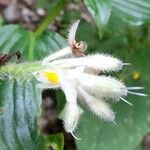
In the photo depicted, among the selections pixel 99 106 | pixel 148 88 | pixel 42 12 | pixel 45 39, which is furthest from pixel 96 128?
pixel 42 12

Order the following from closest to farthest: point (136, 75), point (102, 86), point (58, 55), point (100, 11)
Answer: point (102, 86) < point (58, 55) < point (100, 11) < point (136, 75)

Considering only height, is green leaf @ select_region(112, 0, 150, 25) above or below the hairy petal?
below

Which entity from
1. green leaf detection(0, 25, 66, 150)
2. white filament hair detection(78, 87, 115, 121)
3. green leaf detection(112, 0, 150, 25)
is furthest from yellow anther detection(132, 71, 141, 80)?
white filament hair detection(78, 87, 115, 121)

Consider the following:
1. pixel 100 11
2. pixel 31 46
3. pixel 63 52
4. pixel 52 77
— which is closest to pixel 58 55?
pixel 63 52

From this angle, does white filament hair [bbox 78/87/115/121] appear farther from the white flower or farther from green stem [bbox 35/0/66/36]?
green stem [bbox 35/0/66/36]

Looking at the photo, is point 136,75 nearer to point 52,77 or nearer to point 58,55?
point 58,55

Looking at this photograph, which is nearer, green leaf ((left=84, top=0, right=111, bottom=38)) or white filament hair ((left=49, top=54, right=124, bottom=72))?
white filament hair ((left=49, top=54, right=124, bottom=72))
